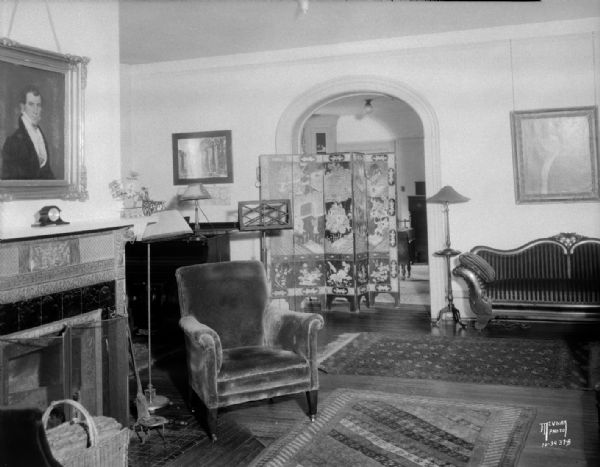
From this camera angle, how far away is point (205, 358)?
3.46m

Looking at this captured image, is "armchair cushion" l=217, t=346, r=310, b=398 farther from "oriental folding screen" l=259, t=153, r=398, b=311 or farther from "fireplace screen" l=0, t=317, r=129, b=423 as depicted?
"oriental folding screen" l=259, t=153, r=398, b=311

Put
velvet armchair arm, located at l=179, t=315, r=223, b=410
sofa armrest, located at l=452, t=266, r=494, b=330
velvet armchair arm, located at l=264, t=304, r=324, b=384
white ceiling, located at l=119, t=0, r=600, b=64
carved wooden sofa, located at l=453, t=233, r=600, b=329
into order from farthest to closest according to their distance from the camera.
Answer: sofa armrest, located at l=452, t=266, r=494, b=330, carved wooden sofa, located at l=453, t=233, r=600, b=329, white ceiling, located at l=119, t=0, r=600, b=64, velvet armchair arm, located at l=264, t=304, r=324, b=384, velvet armchair arm, located at l=179, t=315, r=223, b=410

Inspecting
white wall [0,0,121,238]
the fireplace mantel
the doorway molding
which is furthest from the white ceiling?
the fireplace mantel

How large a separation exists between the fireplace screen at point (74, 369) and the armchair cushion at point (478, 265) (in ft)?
13.0

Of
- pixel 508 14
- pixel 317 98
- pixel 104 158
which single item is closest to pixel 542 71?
pixel 508 14

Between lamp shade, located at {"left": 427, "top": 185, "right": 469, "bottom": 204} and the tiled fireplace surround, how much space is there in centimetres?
385

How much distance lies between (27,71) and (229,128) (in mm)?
4193

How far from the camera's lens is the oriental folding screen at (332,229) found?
7.05m

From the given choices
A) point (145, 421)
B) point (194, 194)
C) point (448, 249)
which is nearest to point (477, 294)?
point (448, 249)

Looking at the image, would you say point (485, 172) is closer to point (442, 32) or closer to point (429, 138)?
point (429, 138)

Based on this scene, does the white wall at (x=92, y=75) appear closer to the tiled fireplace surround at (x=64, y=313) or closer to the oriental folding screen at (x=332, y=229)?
the tiled fireplace surround at (x=64, y=313)

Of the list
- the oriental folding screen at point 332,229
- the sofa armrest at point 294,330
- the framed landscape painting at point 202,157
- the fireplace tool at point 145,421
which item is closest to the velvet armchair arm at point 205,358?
the fireplace tool at point 145,421

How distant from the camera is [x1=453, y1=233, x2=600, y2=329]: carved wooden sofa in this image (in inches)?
234

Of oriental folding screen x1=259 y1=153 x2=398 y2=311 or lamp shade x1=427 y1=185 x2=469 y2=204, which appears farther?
oriental folding screen x1=259 y1=153 x2=398 y2=311
